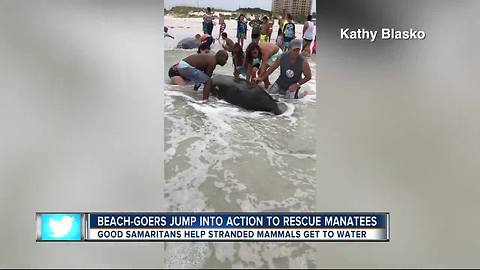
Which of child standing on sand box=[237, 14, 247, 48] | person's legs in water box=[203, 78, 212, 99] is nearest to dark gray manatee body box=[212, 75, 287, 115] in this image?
person's legs in water box=[203, 78, 212, 99]

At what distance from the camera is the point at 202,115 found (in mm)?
2676

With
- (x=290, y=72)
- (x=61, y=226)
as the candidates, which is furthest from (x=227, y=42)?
(x=61, y=226)

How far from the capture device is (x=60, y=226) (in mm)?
2451

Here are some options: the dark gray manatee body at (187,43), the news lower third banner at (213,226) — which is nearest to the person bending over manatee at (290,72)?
the dark gray manatee body at (187,43)

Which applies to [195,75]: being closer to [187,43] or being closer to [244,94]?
[187,43]

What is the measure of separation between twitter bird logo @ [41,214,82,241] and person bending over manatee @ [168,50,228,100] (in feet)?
4.02

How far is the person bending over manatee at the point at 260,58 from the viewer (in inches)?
104

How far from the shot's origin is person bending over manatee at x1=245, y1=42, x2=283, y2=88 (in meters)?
2.64

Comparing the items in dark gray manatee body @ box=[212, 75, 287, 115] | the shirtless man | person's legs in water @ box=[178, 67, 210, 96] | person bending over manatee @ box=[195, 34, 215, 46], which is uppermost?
the shirtless man

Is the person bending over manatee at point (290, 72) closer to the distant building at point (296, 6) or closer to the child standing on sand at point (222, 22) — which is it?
the distant building at point (296, 6)

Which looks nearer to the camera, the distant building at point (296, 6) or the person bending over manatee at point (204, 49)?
the distant building at point (296, 6)

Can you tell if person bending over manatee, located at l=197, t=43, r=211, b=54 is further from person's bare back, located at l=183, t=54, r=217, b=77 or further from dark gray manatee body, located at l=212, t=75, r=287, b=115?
dark gray manatee body, located at l=212, t=75, r=287, b=115

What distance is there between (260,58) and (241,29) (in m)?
0.26

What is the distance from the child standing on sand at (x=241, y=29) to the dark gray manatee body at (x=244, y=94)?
0.98 feet
